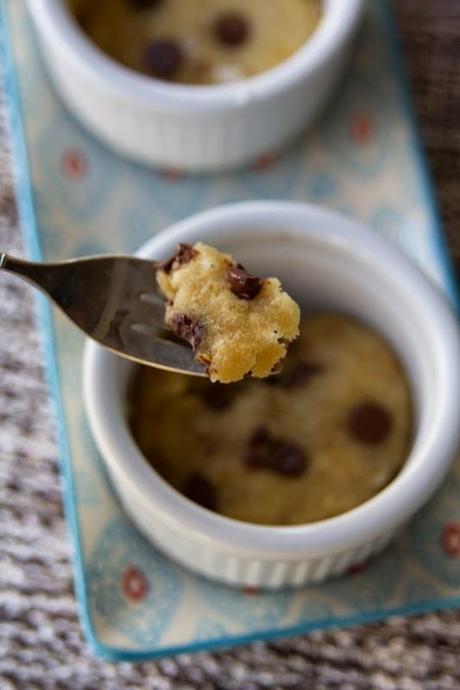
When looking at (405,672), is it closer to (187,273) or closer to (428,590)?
(428,590)

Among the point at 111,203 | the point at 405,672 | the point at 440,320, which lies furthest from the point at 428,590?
the point at 111,203

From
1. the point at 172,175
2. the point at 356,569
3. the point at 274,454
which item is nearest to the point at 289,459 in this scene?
the point at 274,454

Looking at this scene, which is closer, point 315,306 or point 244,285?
point 244,285

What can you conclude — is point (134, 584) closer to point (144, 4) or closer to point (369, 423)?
point (369, 423)

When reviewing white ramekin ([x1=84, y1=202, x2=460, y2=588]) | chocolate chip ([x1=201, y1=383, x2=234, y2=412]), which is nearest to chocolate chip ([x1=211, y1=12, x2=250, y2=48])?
white ramekin ([x1=84, y1=202, x2=460, y2=588])

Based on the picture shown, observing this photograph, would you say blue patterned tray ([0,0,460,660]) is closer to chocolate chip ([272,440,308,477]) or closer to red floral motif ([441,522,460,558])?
red floral motif ([441,522,460,558])
